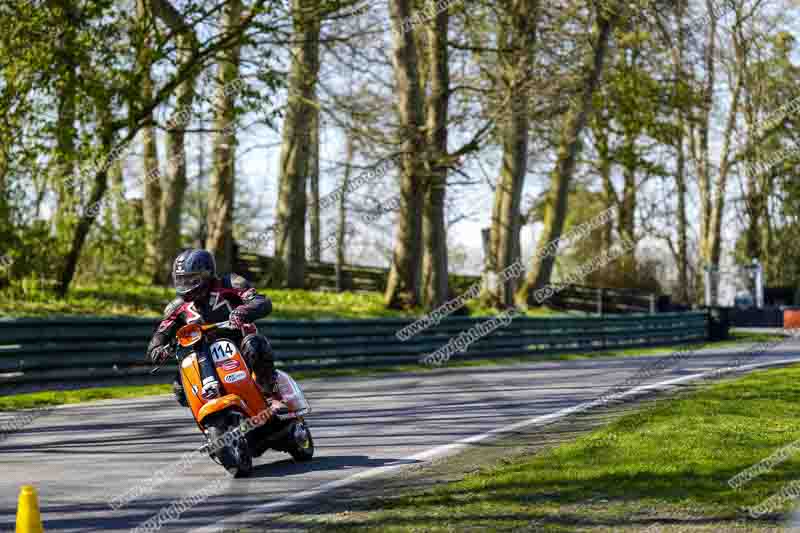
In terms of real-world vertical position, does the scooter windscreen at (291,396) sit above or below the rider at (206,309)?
below

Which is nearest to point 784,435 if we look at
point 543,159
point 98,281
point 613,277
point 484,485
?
point 484,485

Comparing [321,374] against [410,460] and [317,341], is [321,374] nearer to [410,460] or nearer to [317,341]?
[317,341]

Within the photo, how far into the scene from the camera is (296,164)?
3212 cm

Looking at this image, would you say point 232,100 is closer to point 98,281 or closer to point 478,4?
point 98,281

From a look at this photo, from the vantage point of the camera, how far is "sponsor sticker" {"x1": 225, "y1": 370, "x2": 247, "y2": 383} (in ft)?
27.8

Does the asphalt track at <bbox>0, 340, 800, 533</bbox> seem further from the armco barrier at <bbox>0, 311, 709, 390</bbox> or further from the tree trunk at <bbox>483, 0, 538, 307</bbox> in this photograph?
the tree trunk at <bbox>483, 0, 538, 307</bbox>

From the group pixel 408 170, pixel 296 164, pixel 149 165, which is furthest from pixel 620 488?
pixel 149 165

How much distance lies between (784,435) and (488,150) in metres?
24.8

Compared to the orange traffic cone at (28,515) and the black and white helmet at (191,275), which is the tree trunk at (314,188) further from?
the orange traffic cone at (28,515)

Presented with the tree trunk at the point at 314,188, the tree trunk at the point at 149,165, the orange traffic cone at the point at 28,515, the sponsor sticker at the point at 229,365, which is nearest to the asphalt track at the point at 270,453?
the sponsor sticker at the point at 229,365

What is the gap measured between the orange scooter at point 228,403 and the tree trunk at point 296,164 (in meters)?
15.3

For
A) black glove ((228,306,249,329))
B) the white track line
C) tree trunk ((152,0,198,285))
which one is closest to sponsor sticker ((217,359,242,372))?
black glove ((228,306,249,329))

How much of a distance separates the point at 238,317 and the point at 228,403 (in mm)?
663

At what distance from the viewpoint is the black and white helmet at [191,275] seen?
8.57 meters
